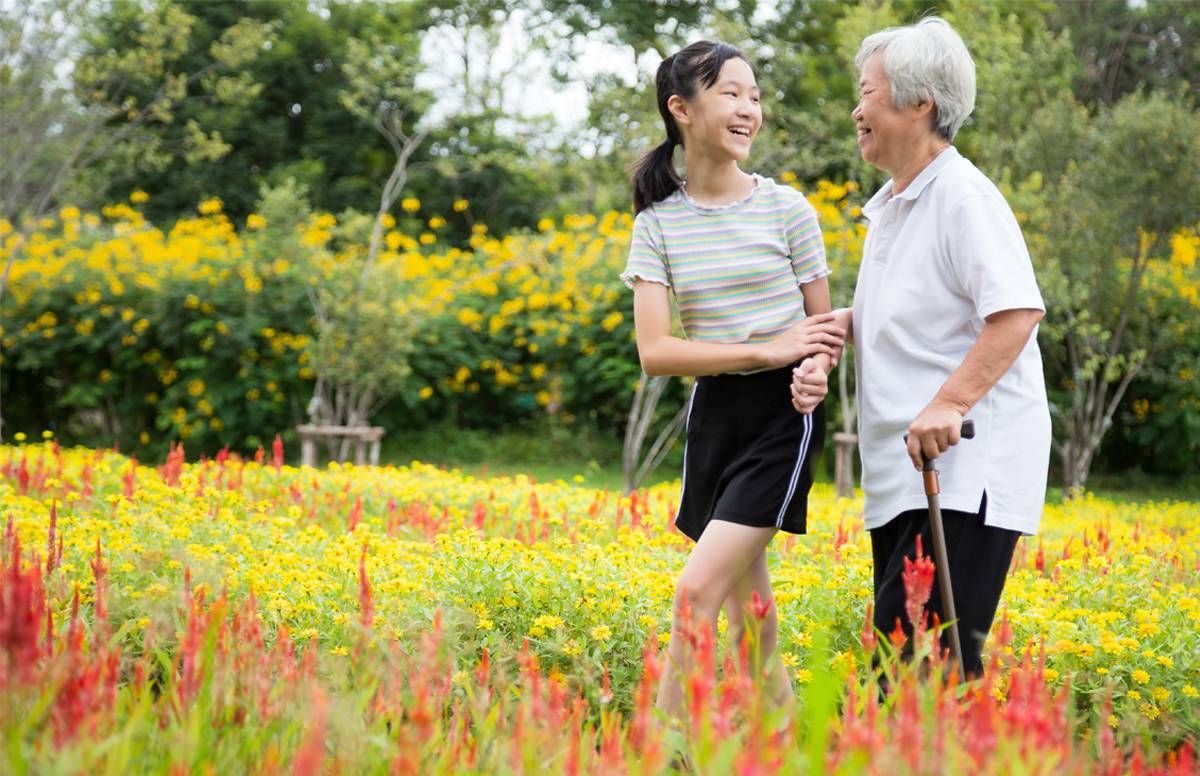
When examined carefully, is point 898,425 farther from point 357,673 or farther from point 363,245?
→ point 363,245

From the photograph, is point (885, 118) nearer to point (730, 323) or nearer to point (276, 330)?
point (730, 323)

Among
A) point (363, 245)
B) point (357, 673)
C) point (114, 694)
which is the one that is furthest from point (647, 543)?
point (363, 245)

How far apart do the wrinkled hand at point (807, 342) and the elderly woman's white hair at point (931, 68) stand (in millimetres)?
573

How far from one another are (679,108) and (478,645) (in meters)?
1.77

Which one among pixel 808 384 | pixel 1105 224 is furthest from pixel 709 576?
pixel 1105 224

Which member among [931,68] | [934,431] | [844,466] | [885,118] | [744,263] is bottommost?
[844,466]

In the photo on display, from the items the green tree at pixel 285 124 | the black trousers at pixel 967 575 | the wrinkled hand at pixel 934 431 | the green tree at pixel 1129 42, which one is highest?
the green tree at pixel 1129 42

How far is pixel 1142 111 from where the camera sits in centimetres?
1191

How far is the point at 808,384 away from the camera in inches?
126

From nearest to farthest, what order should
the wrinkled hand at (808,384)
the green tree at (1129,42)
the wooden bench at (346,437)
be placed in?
the wrinkled hand at (808,384) < the wooden bench at (346,437) < the green tree at (1129,42)

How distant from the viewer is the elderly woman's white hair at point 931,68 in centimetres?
304

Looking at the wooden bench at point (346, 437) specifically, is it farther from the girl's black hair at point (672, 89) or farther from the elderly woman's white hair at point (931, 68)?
the elderly woman's white hair at point (931, 68)

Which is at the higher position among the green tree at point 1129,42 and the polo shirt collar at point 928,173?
the green tree at point 1129,42

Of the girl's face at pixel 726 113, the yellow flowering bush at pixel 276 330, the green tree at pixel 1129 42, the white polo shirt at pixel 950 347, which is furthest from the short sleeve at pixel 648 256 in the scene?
the green tree at pixel 1129 42
